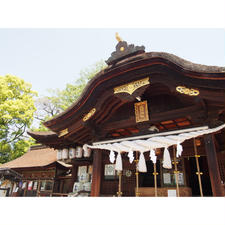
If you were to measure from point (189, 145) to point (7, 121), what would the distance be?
784 inches

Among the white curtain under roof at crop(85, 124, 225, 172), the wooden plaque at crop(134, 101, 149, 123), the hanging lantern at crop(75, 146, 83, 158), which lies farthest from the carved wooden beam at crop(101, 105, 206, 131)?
the hanging lantern at crop(75, 146, 83, 158)

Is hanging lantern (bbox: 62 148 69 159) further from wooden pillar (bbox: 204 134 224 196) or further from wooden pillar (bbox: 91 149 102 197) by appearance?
wooden pillar (bbox: 204 134 224 196)

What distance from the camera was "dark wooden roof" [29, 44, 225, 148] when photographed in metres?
4.60

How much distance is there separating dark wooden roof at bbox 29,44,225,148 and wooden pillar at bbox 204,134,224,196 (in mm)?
624

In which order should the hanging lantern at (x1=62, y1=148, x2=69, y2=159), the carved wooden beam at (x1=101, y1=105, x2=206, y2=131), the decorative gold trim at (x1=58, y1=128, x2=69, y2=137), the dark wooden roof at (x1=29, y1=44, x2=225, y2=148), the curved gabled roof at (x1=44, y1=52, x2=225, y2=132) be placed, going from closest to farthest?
the curved gabled roof at (x1=44, y1=52, x2=225, y2=132) → the dark wooden roof at (x1=29, y1=44, x2=225, y2=148) → the carved wooden beam at (x1=101, y1=105, x2=206, y2=131) → the decorative gold trim at (x1=58, y1=128, x2=69, y2=137) → the hanging lantern at (x1=62, y1=148, x2=69, y2=159)

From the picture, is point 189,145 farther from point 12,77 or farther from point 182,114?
point 12,77

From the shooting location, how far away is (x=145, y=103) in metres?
6.00

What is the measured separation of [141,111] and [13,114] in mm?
18103

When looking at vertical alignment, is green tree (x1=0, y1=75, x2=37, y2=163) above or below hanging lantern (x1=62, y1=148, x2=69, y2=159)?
above

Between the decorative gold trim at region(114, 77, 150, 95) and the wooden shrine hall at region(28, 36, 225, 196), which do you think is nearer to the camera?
the wooden shrine hall at region(28, 36, 225, 196)

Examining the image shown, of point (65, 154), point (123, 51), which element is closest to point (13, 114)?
point (65, 154)

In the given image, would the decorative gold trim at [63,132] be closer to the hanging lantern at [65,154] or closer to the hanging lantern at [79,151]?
the hanging lantern at [79,151]

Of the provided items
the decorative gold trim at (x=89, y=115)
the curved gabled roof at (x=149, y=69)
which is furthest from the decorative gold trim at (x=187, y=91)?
the decorative gold trim at (x=89, y=115)

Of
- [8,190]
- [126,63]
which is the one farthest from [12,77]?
[126,63]
